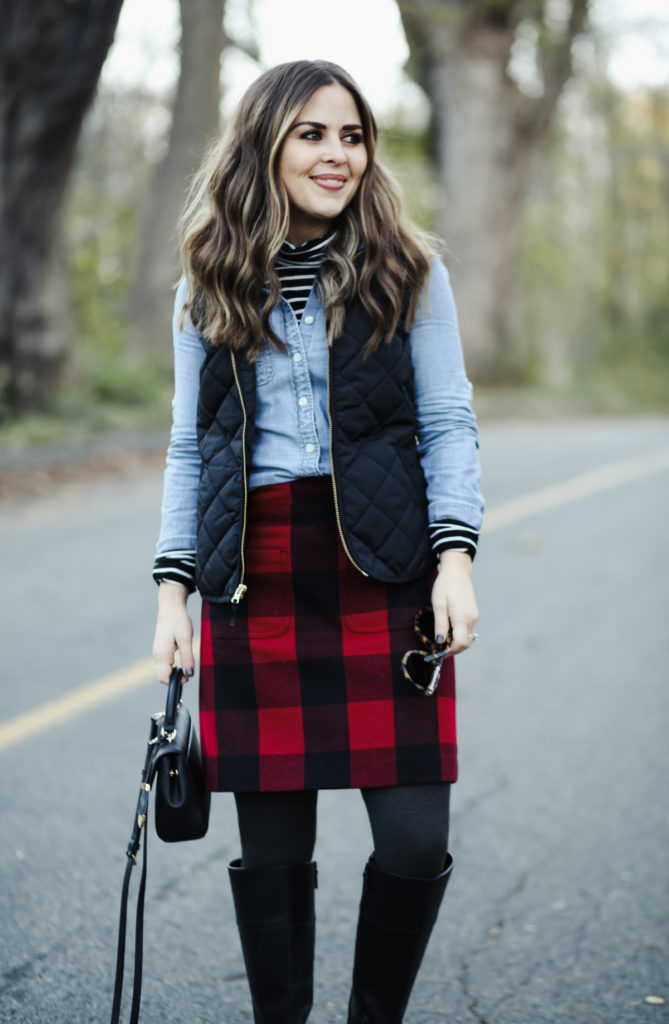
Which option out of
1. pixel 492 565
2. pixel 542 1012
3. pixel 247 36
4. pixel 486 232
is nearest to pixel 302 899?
pixel 542 1012

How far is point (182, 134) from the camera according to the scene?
57.3 feet

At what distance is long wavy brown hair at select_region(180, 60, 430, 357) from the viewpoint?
2096 mm

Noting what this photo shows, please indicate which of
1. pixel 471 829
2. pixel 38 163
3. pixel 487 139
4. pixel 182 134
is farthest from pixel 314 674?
pixel 487 139

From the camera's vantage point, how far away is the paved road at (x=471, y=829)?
104 inches

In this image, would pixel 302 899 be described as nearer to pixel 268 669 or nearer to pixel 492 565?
pixel 268 669

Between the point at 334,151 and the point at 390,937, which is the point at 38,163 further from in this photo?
the point at 390,937

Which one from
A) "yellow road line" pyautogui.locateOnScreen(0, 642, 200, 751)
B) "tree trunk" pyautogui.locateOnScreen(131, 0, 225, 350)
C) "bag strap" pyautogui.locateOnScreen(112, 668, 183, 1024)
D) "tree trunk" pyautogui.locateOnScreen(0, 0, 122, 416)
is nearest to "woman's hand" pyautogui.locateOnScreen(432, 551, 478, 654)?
"bag strap" pyautogui.locateOnScreen(112, 668, 183, 1024)

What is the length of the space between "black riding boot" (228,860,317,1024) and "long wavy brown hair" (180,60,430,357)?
1.05 m

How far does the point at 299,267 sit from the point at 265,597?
66cm

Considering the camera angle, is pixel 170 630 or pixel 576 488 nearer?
pixel 170 630

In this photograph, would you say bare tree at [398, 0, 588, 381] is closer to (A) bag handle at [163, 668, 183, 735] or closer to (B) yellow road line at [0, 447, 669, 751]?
(B) yellow road line at [0, 447, 669, 751]

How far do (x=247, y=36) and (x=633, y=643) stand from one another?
1664 cm

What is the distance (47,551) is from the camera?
6.96 m

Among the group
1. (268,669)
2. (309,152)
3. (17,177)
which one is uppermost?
(17,177)
